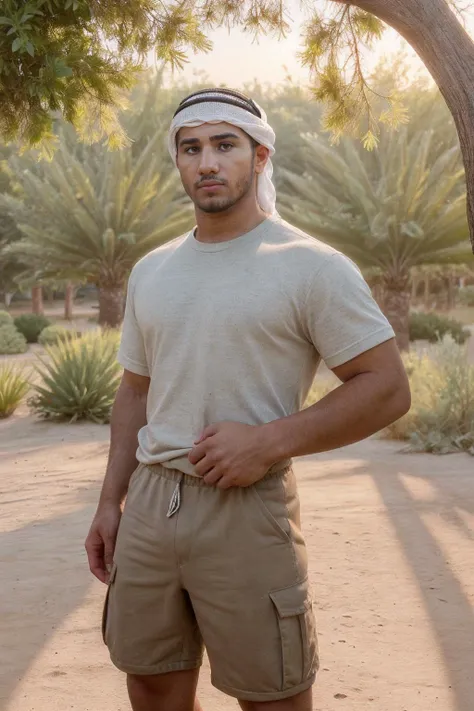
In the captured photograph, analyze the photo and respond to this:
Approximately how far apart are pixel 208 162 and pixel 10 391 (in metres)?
10.4

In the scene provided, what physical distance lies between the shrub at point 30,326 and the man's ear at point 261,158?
2600cm

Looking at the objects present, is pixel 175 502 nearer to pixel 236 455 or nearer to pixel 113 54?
pixel 236 455

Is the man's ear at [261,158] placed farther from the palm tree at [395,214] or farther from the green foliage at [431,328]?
the green foliage at [431,328]

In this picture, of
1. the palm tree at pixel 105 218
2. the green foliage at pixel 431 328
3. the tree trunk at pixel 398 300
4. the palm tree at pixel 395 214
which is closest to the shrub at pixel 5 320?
the palm tree at pixel 105 218

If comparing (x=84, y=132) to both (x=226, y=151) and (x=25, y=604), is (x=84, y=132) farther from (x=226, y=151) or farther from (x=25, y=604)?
(x=226, y=151)

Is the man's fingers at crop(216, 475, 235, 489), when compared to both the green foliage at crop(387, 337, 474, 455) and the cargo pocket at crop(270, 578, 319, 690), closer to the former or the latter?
the cargo pocket at crop(270, 578, 319, 690)

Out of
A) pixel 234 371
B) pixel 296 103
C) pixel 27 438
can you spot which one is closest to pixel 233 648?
pixel 234 371

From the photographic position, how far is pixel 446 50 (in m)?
4.33

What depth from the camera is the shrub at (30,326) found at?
2770 cm

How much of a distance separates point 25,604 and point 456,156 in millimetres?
13352

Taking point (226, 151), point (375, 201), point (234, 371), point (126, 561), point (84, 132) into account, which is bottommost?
point (126, 561)

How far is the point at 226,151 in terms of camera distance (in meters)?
2.31

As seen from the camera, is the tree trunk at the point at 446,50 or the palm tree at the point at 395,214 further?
the palm tree at the point at 395,214

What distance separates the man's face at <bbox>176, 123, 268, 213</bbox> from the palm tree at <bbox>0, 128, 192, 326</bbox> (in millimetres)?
15539
